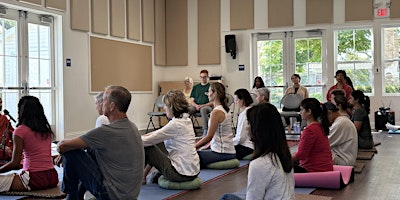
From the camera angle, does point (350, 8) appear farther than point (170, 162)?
Yes

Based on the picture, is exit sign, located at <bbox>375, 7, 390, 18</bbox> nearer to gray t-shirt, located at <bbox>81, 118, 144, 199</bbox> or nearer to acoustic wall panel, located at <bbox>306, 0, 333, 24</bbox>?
acoustic wall panel, located at <bbox>306, 0, 333, 24</bbox>

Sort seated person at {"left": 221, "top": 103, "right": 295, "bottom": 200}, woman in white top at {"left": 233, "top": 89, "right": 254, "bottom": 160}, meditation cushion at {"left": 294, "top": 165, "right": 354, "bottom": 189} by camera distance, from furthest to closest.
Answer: woman in white top at {"left": 233, "top": 89, "right": 254, "bottom": 160} < meditation cushion at {"left": 294, "top": 165, "right": 354, "bottom": 189} < seated person at {"left": 221, "top": 103, "right": 295, "bottom": 200}

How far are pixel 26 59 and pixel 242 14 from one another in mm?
5580

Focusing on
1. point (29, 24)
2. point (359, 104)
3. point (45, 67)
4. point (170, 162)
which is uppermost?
point (29, 24)

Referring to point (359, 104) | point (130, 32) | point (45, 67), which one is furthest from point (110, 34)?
point (359, 104)

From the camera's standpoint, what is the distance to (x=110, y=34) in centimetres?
1051

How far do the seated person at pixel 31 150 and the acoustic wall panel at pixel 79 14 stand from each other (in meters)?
5.51

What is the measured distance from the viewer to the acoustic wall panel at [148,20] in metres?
11.7

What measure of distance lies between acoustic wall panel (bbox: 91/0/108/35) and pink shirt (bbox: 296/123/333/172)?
667 cm

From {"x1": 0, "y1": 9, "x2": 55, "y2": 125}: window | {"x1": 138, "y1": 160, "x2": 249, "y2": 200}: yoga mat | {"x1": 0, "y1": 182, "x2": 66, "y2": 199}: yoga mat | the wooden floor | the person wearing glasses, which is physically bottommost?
the wooden floor

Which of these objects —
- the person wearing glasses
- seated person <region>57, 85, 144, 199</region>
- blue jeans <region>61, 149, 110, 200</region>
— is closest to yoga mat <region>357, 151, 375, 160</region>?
the person wearing glasses

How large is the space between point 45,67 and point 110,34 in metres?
1.96

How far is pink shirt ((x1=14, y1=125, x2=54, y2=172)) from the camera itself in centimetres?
411

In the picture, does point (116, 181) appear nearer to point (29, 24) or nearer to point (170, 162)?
point (170, 162)
